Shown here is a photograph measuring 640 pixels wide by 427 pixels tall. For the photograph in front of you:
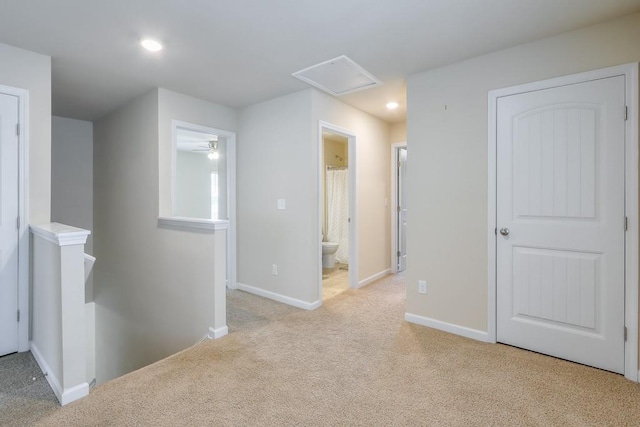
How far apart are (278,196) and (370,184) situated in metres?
1.45

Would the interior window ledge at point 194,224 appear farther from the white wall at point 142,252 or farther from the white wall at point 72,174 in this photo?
the white wall at point 72,174

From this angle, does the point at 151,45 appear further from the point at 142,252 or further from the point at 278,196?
the point at 142,252

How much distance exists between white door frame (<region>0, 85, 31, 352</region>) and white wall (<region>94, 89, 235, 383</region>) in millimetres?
1047

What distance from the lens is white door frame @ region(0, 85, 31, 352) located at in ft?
8.41

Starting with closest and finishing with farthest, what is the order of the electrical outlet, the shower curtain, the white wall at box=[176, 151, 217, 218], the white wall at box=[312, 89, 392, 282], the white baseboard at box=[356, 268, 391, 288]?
the electrical outlet → the white wall at box=[312, 89, 392, 282] → the white baseboard at box=[356, 268, 391, 288] → the shower curtain → the white wall at box=[176, 151, 217, 218]

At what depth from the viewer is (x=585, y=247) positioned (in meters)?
2.23

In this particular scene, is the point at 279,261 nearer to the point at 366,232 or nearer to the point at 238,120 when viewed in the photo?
the point at 366,232

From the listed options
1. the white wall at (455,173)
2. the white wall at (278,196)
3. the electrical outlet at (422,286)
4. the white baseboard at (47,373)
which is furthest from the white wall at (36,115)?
the electrical outlet at (422,286)

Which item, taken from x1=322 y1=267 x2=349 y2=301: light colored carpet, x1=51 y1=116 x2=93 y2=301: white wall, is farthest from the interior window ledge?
x1=51 y1=116 x2=93 y2=301: white wall

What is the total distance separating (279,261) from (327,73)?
6.80 feet

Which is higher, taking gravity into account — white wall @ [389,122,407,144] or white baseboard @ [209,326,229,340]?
white wall @ [389,122,407,144]

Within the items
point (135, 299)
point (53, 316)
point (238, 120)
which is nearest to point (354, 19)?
point (238, 120)

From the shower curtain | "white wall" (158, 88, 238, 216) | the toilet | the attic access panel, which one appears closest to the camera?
the attic access panel

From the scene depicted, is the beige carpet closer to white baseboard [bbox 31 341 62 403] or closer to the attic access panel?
white baseboard [bbox 31 341 62 403]
